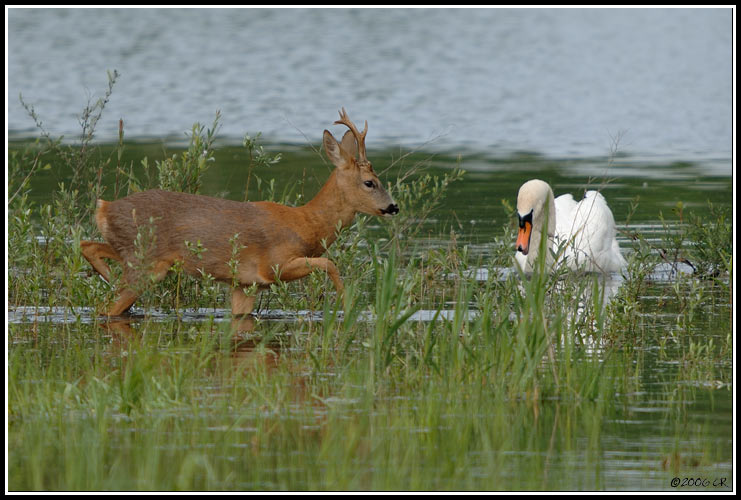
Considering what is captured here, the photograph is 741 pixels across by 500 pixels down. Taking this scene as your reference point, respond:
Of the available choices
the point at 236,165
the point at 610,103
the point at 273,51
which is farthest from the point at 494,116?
the point at 273,51

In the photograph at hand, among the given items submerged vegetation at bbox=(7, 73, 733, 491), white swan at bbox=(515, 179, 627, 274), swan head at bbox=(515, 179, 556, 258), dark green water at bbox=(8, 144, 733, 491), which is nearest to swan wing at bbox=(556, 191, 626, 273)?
white swan at bbox=(515, 179, 627, 274)

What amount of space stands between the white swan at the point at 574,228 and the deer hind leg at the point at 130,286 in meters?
3.93

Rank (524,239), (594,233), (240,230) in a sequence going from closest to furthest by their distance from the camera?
(240,230), (524,239), (594,233)

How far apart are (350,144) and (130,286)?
230 cm

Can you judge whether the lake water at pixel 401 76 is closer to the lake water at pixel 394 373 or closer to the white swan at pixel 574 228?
the lake water at pixel 394 373

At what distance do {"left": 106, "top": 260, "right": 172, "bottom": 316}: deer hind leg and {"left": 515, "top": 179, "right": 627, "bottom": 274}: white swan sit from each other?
3935mm

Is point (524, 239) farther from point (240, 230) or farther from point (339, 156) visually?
point (240, 230)

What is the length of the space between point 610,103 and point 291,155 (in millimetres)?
12020

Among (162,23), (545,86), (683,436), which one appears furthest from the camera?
(162,23)

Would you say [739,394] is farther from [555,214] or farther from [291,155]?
[291,155]

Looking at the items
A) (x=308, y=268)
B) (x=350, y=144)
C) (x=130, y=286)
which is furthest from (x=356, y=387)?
(x=350, y=144)

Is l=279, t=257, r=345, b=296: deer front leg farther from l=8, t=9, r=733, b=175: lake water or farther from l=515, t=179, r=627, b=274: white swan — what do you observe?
l=8, t=9, r=733, b=175: lake water

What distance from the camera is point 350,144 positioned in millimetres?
11578

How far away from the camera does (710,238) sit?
501 inches
